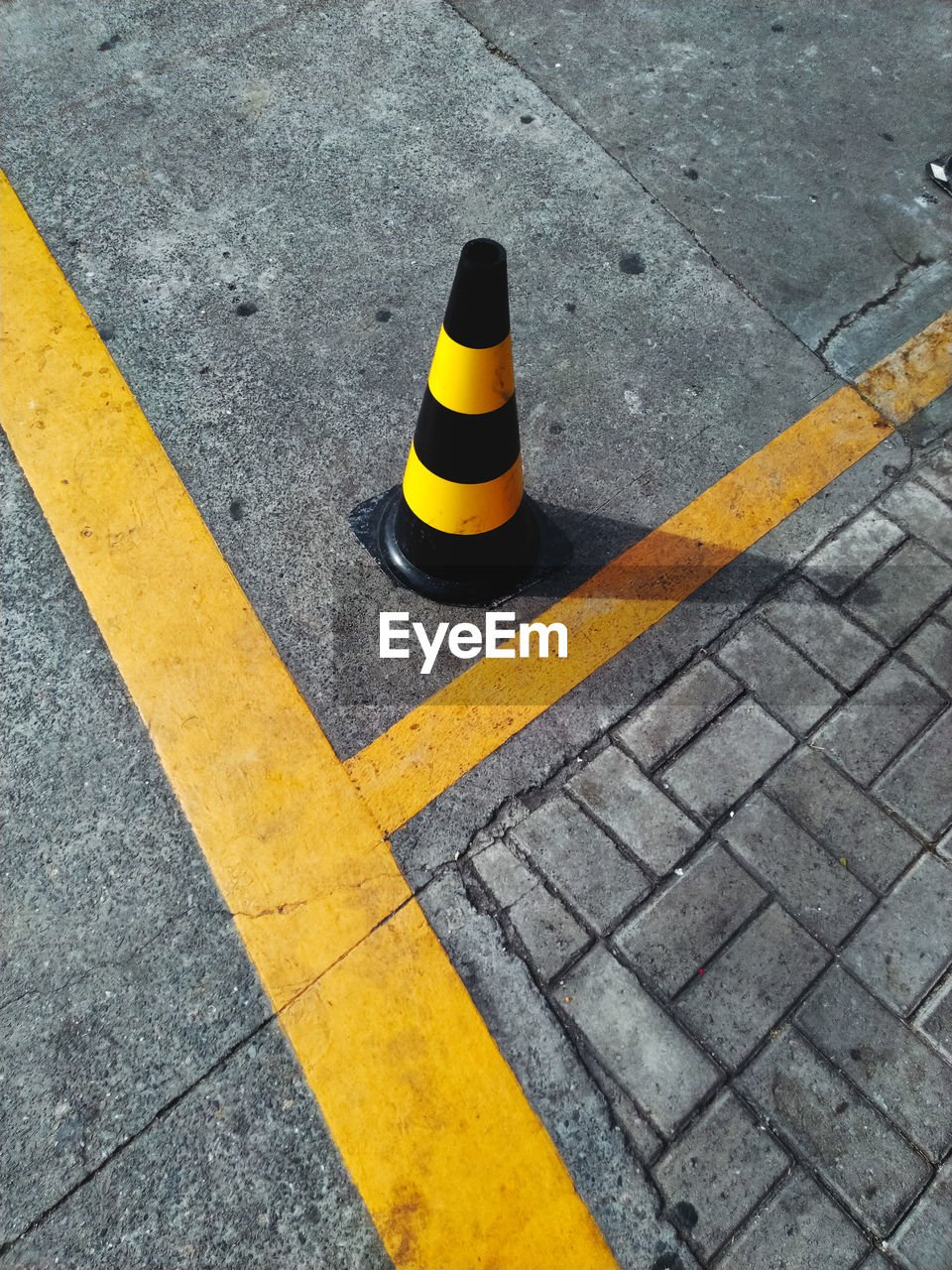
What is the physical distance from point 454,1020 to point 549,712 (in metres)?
0.88

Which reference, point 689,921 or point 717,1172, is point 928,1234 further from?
point 689,921

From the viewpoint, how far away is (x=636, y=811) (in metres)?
2.49

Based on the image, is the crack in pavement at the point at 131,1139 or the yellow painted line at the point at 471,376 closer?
the crack in pavement at the point at 131,1139

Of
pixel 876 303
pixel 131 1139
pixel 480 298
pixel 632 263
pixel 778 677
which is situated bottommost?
pixel 131 1139

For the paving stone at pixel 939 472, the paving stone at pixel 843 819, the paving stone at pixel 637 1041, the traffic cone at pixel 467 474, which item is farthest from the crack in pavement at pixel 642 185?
the paving stone at pixel 637 1041

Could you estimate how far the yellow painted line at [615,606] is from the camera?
8.33 ft

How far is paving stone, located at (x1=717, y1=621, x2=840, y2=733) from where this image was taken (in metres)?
2.67

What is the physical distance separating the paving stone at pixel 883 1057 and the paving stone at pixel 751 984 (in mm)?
59

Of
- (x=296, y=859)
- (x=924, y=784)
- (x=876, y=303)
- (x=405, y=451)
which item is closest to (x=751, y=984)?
(x=924, y=784)

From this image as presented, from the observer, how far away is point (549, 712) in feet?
8.67

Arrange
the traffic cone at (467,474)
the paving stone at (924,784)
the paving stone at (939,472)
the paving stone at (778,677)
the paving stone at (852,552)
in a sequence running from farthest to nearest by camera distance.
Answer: the paving stone at (939,472), the paving stone at (852,552), the paving stone at (778,677), the paving stone at (924,784), the traffic cone at (467,474)

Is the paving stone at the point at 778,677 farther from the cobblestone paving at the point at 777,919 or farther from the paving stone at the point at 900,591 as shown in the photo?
the paving stone at the point at 900,591

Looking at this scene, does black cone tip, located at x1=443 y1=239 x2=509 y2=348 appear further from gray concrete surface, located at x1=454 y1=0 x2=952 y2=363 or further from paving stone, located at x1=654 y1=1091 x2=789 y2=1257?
paving stone, located at x1=654 y1=1091 x2=789 y2=1257

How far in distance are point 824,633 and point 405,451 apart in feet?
4.85
